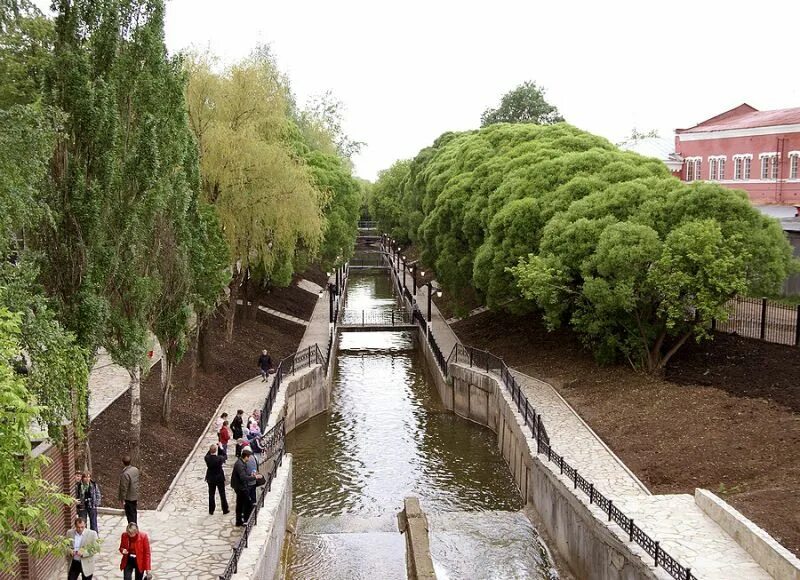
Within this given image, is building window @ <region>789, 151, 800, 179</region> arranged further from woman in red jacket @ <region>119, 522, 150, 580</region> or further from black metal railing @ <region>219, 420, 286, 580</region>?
woman in red jacket @ <region>119, 522, 150, 580</region>

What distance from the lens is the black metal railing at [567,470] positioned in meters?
11.6

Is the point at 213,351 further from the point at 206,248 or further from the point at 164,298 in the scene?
the point at 164,298

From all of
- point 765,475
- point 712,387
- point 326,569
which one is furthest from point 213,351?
point 765,475

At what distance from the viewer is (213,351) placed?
2831cm

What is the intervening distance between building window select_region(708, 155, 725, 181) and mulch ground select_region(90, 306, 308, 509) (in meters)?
24.6

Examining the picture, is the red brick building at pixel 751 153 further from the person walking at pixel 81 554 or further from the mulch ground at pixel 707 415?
the person walking at pixel 81 554

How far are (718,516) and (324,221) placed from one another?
65.6 feet

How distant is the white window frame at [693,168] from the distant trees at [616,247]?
1524cm

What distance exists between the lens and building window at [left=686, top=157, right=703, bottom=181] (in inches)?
1750

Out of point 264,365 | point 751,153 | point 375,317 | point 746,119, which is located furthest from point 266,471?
point 746,119

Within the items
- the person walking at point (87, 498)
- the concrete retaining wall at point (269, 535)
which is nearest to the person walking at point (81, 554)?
the person walking at point (87, 498)

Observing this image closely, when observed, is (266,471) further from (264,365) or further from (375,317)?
(375,317)

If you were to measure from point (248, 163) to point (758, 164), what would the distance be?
86.2 ft

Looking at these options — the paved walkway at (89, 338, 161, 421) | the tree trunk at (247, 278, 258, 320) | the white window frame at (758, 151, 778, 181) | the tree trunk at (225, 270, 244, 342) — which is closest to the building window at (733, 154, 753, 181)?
the white window frame at (758, 151, 778, 181)
